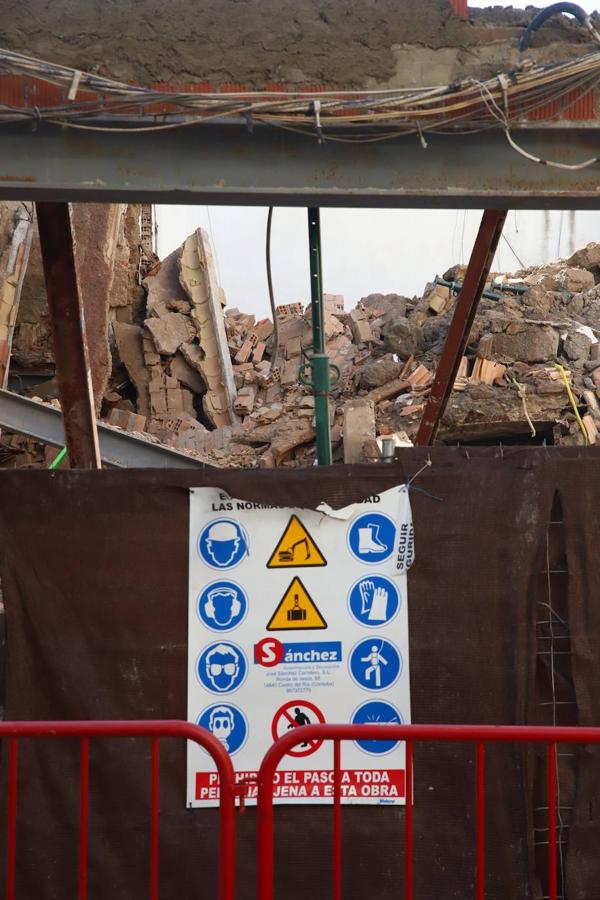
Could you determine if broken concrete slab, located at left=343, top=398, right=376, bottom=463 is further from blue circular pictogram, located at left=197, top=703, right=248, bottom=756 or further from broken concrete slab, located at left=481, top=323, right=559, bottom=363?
broken concrete slab, located at left=481, top=323, right=559, bottom=363

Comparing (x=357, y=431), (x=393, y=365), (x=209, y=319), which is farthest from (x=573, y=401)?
(x=357, y=431)

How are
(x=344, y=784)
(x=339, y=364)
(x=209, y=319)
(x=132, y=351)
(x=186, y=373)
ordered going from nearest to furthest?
(x=344, y=784), (x=339, y=364), (x=186, y=373), (x=209, y=319), (x=132, y=351)

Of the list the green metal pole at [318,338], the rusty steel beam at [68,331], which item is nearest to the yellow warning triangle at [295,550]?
the green metal pole at [318,338]

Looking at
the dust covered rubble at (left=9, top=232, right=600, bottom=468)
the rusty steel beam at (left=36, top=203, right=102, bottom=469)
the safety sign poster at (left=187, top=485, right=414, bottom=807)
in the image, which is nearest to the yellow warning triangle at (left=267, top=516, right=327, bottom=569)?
the safety sign poster at (left=187, top=485, right=414, bottom=807)

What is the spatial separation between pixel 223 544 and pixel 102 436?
3.51 metres

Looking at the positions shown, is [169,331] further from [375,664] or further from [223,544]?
[375,664]

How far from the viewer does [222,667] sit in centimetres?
539

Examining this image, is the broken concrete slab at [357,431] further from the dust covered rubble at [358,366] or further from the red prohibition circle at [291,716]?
the dust covered rubble at [358,366]

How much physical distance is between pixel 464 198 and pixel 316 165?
0.73m

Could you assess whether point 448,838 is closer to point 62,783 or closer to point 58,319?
point 62,783

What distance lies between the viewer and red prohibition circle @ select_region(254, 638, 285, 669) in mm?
5379

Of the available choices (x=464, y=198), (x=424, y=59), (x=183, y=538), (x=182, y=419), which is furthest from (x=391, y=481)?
(x=182, y=419)

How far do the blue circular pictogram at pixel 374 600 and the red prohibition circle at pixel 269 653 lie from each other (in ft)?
1.44

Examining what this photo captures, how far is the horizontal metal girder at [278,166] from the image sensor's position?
464cm
